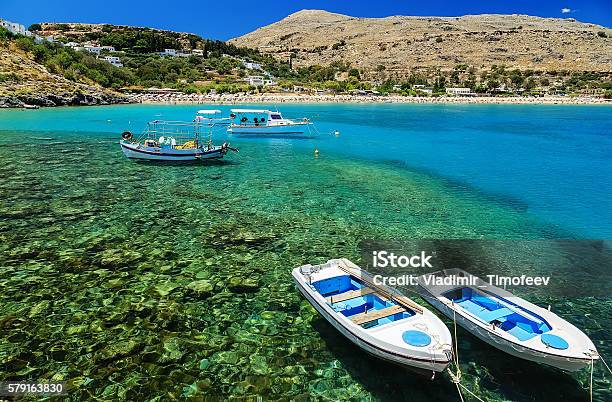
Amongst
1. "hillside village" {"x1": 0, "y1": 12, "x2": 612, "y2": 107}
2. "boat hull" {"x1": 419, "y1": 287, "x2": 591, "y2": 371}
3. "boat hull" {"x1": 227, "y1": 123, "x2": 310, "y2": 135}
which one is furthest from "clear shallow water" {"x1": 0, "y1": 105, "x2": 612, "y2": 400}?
"hillside village" {"x1": 0, "y1": 12, "x2": 612, "y2": 107}

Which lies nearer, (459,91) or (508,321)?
(508,321)

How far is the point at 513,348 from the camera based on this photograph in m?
8.62

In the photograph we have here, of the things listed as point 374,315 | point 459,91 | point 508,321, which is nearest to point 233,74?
point 459,91

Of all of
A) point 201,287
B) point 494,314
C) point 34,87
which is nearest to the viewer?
point 494,314

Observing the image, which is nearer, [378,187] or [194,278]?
[194,278]

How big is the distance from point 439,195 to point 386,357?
1825 centimetres

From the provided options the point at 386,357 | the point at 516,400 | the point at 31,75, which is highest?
the point at 31,75

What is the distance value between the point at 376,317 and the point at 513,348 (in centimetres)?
294

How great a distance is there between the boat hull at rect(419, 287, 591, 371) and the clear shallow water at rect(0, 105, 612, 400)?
19.6 inches

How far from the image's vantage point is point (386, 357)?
27.3 feet

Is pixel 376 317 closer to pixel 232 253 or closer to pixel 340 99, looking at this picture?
pixel 232 253

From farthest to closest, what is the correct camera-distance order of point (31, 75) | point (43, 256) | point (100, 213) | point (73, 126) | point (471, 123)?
point (31, 75), point (471, 123), point (73, 126), point (100, 213), point (43, 256)

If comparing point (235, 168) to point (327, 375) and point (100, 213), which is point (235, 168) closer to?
point (100, 213)

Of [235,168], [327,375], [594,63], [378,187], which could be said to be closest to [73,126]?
[235,168]
